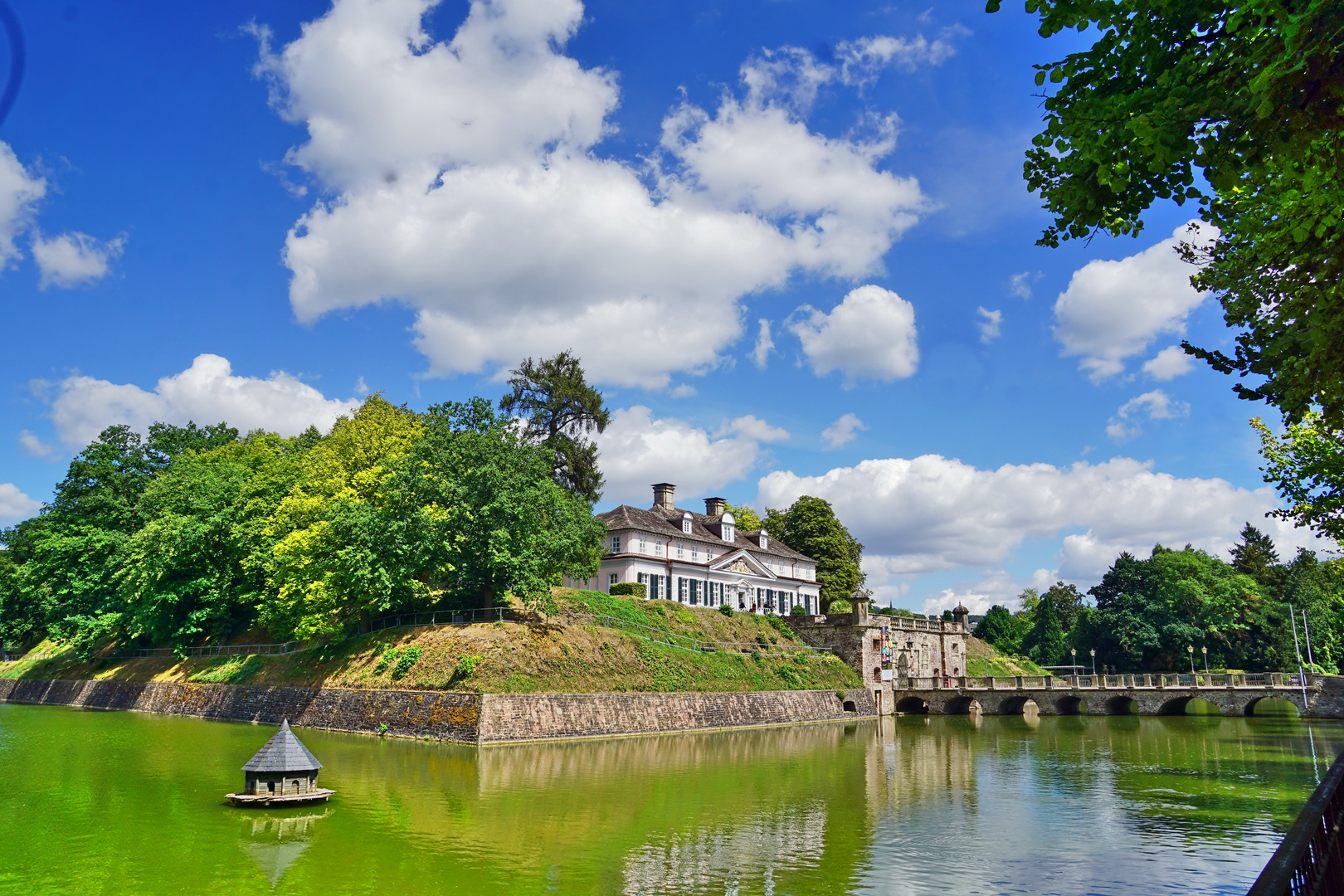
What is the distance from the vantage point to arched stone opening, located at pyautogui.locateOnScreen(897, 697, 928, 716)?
6191 centimetres

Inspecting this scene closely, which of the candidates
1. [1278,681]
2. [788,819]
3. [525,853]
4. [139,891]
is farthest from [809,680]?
[139,891]

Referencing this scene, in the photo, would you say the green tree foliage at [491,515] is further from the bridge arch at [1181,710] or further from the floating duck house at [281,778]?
the bridge arch at [1181,710]

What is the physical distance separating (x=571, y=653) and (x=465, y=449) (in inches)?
433

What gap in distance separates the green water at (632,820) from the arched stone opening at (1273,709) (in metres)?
25.5

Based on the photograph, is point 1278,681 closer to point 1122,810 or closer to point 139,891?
point 1122,810

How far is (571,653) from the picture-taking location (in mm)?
38938

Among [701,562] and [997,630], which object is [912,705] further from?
[997,630]

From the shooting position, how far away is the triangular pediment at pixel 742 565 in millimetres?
64812

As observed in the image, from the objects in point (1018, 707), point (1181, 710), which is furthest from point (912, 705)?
point (1181, 710)

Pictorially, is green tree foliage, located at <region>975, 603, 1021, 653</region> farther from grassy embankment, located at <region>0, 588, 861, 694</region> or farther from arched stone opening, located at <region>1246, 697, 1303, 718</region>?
grassy embankment, located at <region>0, 588, 861, 694</region>

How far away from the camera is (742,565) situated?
67.0 meters

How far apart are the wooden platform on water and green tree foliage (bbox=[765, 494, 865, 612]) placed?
6286 cm

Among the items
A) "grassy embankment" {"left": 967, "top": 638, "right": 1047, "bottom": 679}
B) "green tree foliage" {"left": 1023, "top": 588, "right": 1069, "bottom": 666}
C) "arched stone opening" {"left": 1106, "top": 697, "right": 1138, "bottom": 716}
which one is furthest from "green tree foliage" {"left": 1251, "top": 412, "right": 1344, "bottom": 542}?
"green tree foliage" {"left": 1023, "top": 588, "right": 1069, "bottom": 666}

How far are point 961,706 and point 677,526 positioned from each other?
81.5 feet
